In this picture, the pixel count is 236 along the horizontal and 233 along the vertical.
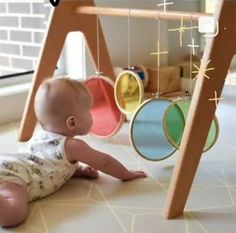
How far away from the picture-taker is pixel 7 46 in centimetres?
191

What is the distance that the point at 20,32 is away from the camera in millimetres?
1929

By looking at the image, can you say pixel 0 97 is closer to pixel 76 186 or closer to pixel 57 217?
pixel 76 186

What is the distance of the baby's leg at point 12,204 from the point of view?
99 cm

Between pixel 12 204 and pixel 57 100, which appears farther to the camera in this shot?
pixel 57 100

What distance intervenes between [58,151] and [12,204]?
0.19 m

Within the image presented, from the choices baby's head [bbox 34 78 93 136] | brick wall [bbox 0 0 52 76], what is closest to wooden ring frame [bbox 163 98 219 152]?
baby's head [bbox 34 78 93 136]

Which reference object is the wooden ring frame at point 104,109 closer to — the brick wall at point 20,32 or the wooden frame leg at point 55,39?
the wooden frame leg at point 55,39

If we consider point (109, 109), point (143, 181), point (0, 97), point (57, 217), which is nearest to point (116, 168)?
point (143, 181)

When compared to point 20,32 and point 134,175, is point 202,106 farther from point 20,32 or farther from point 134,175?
point 20,32

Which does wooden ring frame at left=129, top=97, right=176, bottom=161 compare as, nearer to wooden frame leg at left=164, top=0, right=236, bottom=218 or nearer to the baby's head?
the baby's head

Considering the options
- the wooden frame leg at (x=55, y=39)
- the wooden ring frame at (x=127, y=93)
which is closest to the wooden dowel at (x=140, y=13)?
the wooden frame leg at (x=55, y=39)

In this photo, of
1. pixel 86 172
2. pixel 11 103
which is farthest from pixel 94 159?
pixel 11 103

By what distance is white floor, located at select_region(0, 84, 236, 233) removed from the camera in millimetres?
984

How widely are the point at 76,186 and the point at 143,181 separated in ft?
0.50
